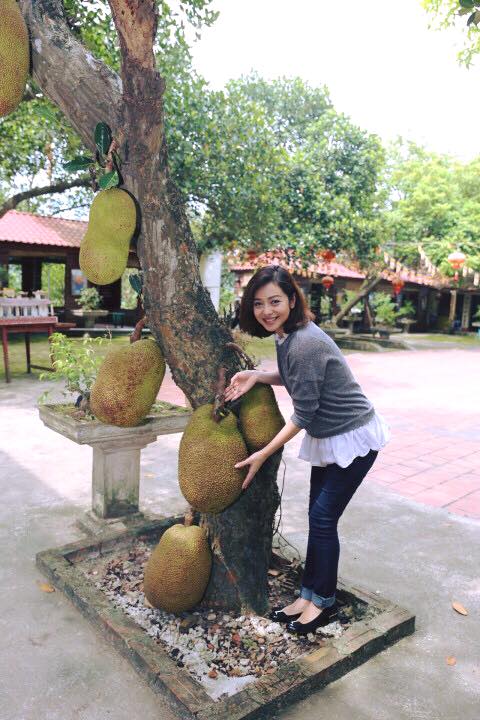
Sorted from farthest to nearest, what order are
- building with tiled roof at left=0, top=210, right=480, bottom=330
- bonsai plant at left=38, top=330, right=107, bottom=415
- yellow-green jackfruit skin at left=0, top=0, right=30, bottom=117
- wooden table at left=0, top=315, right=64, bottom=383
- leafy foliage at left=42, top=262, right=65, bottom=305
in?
→ 1. leafy foliage at left=42, top=262, right=65, bottom=305
2. building with tiled roof at left=0, top=210, right=480, bottom=330
3. wooden table at left=0, top=315, right=64, bottom=383
4. bonsai plant at left=38, top=330, right=107, bottom=415
5. yellow-green jackfruit skin at left=0, top=0, right=30, bottom=117

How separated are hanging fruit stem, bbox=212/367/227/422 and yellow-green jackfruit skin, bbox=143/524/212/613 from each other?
49 centimetres

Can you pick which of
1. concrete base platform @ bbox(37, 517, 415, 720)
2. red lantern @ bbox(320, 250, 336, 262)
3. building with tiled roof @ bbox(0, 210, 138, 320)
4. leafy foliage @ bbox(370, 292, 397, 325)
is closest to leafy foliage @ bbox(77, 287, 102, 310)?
building with tiled roof @ bbox(0, 210, 138, 320)

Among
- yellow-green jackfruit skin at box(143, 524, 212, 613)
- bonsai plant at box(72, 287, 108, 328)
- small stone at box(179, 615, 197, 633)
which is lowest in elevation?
small stone at box(179, 615, 197, 633)

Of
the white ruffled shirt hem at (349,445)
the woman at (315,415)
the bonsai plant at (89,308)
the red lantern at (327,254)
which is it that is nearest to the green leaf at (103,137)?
the woman at (315,415)

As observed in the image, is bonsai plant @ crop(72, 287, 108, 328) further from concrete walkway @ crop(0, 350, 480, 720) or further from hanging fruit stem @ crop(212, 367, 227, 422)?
hanging fruit stem @ crop(212, 367, 227, 422)

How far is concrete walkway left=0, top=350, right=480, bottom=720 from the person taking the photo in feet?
5.90

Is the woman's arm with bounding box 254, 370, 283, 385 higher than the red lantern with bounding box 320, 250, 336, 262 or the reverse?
the reverse

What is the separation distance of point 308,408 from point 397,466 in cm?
287

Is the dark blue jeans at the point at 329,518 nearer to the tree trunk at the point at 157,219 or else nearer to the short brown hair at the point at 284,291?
the tree trunk at the point at 157,219

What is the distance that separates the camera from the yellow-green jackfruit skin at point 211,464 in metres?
1.83

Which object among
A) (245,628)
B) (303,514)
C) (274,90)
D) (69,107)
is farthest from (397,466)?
(274,90)

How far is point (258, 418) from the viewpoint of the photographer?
1990mm

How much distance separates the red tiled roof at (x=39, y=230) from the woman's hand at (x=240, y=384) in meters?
12.6

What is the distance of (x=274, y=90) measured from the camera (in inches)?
997
